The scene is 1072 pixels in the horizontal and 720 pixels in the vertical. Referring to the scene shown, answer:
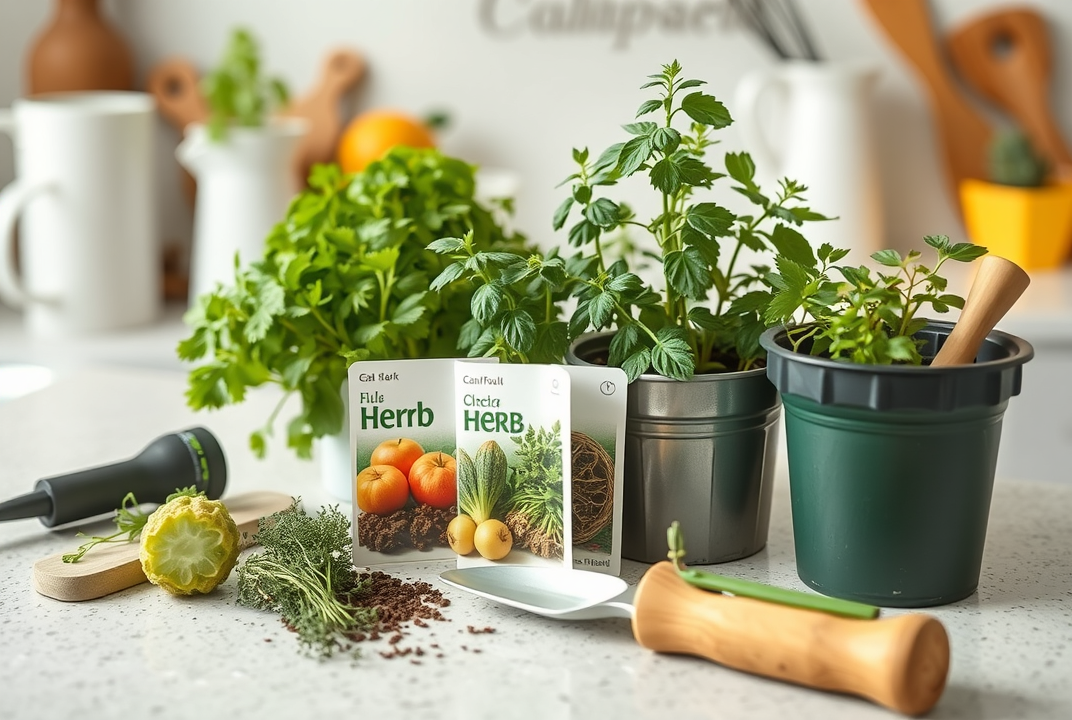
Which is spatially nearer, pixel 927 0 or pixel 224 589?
pixel 224 589

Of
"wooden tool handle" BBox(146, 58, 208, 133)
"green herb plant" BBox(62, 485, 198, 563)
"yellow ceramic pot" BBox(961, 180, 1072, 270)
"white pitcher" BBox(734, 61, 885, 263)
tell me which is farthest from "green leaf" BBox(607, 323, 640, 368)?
"wooden tool handle" BBox(146, 58, 208, 133)

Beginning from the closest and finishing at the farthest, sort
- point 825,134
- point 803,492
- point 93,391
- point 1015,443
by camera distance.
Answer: point 803,492 < point 93,391 < point 1015,443 < point 825,134

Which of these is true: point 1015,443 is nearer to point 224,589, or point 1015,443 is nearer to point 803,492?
point 803,492

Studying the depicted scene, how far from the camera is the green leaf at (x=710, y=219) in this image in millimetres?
905

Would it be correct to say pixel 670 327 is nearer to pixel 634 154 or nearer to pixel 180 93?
pixel 634 154

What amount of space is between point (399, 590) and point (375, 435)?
13 centimetres

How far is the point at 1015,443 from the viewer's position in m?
2.03

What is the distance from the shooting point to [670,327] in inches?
37.1

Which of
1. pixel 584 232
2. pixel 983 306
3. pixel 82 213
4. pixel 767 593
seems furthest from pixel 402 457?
pixel 82 213

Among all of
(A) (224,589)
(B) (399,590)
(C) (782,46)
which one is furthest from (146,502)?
(C) (782,46)

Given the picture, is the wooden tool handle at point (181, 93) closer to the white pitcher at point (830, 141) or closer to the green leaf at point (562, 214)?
the white pitcher at point (830, 141)

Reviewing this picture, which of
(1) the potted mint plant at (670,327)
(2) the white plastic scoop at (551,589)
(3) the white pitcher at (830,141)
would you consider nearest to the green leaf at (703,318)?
(1) the potted mint plant at (670,327)

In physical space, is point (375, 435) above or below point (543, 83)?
below

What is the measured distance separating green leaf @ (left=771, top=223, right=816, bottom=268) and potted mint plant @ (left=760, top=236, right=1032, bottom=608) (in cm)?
5
